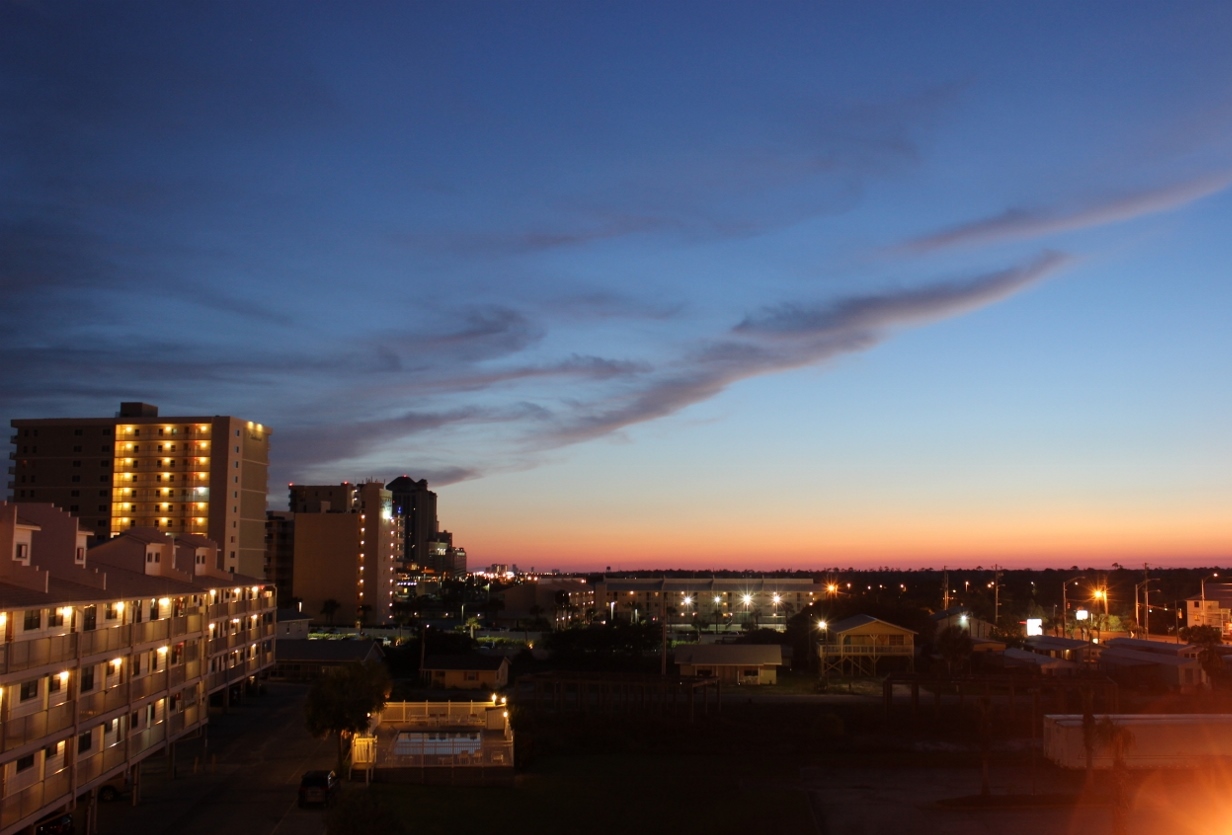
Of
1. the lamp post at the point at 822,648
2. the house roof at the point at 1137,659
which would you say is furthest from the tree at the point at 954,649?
the house roof at the point at 1137,659

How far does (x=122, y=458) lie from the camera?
8700 centimetres

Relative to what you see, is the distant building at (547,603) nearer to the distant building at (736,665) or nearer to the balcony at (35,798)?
the distant building at (736,665)

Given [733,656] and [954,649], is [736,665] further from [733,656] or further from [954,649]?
[954,649]

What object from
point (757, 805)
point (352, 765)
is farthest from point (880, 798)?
point (352, 765)

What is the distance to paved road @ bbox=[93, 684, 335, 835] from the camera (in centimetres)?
2514

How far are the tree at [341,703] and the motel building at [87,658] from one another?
4.44 meters

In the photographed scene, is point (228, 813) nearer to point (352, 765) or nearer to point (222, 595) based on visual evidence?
point (352, 765)

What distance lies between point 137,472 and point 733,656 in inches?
2302

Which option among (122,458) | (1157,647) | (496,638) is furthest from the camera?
(122,458)

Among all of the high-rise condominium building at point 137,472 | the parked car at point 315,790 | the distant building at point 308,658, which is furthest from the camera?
the high-rise condominium building at point 137,472

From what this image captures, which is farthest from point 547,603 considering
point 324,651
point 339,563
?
point 324,651

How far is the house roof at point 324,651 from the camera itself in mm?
56469

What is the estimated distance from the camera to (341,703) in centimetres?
3123

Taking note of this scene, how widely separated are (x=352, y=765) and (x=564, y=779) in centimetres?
704
